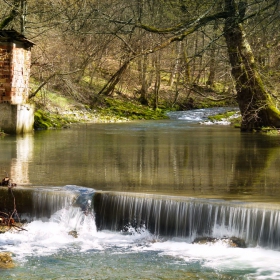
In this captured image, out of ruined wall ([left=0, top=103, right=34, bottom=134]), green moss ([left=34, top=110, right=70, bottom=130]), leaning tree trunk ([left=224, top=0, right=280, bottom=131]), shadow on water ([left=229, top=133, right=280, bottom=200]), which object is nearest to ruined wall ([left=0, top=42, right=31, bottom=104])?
ruined wall ([left=0, top=103, right=34, bottom=134])

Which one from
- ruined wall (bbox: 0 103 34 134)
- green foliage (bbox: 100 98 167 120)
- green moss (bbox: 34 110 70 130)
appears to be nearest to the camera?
ruined wall (bbox: 0 103 34 134)

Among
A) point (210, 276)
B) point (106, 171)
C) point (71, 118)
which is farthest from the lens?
point (71, 118)

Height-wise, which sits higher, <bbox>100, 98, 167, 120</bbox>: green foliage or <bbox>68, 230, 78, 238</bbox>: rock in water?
<bbox>100, 98, 167, 120</bbox>: green foliage

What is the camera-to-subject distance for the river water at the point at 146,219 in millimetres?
8484

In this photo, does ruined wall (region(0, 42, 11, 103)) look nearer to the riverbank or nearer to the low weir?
the riverbank

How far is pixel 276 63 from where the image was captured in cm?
2767

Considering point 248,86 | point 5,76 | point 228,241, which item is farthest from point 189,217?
point 248,86

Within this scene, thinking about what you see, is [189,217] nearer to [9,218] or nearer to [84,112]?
[9,218]

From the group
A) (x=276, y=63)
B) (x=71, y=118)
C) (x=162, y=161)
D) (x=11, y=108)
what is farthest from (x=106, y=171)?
(x=71, y=118)

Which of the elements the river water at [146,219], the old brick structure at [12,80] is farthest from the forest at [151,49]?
the river water at [146,219]

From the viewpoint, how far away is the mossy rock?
8.32m

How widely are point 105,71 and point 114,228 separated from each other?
34014 mm

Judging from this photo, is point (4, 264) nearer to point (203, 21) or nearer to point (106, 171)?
point (106, 171)

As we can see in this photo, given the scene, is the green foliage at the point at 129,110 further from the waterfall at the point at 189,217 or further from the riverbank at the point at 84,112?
the waterfall at the point at 189,217
